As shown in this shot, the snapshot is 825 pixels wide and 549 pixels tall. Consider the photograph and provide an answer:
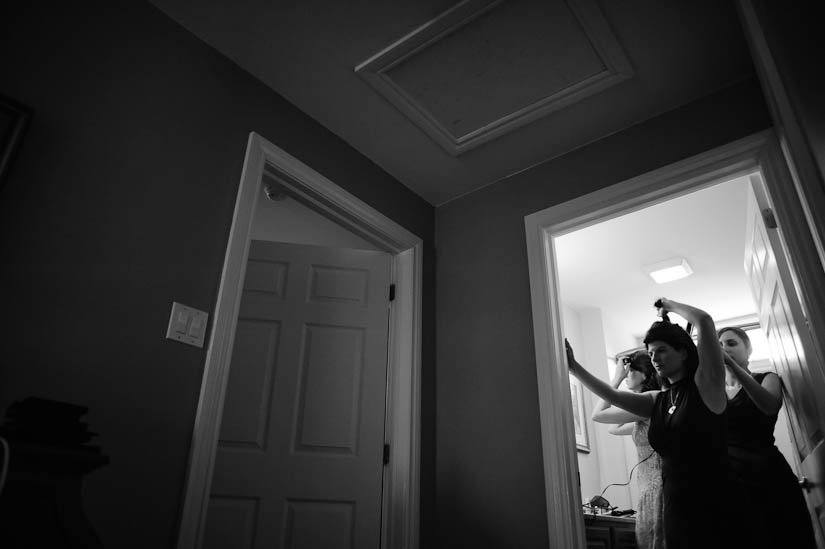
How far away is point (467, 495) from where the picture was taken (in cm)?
257

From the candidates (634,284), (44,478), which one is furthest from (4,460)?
(634,284)

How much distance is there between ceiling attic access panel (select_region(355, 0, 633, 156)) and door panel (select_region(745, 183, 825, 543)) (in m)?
0.93

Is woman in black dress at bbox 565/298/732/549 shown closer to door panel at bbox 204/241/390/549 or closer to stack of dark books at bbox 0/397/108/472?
door panel at bbox 204/241/390/549

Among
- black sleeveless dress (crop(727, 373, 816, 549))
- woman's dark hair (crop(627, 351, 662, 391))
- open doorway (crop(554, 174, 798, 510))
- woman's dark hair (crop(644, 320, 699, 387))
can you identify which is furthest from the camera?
open doorway (crop(554, 174, 798, 510))

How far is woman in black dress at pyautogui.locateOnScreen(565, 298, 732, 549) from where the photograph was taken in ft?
6.28

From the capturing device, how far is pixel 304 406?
8.88 ft

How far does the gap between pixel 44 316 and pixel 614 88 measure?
7.71 ft

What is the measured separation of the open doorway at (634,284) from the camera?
12.4ft

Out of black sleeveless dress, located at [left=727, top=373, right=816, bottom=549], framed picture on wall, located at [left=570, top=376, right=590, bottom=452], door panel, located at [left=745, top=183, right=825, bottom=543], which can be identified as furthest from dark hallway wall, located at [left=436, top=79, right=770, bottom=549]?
framed picture on wall, located at [left=570, top=376, right=590, bottom=452]

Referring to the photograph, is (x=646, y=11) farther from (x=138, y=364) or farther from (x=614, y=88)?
(x=138, y=364)

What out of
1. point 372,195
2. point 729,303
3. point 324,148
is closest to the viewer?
point 324,148

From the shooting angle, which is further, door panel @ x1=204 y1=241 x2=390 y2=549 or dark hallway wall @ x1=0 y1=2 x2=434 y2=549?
door panel @ x1=204 y1=241 x2=390 y2=549

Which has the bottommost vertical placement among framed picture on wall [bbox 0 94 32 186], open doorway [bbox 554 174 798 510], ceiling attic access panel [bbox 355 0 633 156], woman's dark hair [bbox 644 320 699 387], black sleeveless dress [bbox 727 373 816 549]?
black sleeveless dress [bbox 727 373 816 549]

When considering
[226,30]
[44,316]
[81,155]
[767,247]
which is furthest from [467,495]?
[226,30]
